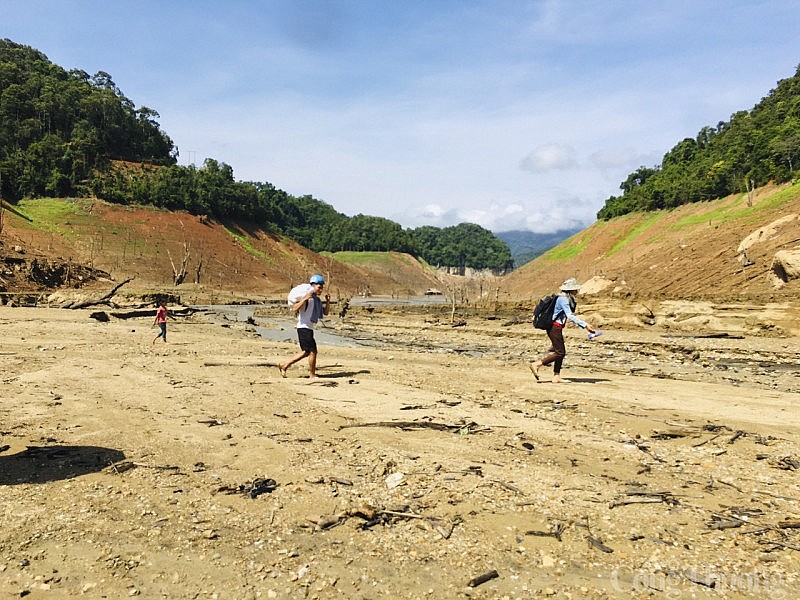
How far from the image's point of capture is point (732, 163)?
64.2m

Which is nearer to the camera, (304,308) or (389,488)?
(389,488)

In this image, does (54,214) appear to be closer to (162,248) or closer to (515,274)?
(162,248)

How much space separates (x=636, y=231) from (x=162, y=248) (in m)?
71.7

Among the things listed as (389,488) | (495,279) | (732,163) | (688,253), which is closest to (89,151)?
(495,279)

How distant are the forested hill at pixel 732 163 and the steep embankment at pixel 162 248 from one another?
48.8 metres

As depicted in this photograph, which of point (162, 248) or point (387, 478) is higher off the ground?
point (162, 248)

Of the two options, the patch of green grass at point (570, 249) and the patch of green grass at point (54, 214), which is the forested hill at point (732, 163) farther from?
the patch of green grass at point (54, 214)

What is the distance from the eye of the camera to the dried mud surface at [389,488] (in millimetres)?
3664

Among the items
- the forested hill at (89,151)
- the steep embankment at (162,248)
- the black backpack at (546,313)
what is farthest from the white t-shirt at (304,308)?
the forested hill at (89,151)

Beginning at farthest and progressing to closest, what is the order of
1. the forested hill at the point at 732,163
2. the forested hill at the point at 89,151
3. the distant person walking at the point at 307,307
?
the forested hill at the point at 89,151
the forested hill at the point at 732,163
the distant person walking at the point at 307,307

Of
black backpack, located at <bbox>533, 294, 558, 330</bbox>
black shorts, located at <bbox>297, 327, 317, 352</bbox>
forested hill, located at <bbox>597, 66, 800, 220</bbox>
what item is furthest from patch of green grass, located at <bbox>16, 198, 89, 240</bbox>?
forested hill, located at <bbox>597, 66, 800, 220</bbox>

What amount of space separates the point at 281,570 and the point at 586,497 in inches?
113

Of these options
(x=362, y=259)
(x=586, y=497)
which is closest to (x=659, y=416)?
(x=586, y=497)

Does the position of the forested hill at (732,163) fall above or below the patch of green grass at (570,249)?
above
